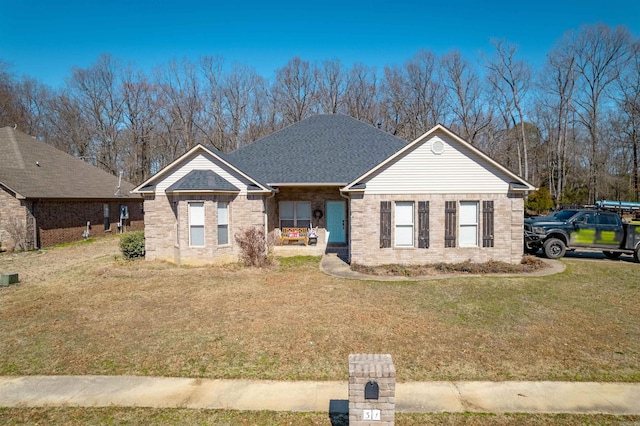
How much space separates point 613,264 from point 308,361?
1495 centimetres

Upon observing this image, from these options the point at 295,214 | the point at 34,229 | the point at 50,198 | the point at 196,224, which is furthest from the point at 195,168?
the point at 34,229

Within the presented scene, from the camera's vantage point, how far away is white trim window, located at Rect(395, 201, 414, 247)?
13992 mm

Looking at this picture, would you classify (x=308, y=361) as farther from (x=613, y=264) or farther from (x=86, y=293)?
(x=613, y=264)

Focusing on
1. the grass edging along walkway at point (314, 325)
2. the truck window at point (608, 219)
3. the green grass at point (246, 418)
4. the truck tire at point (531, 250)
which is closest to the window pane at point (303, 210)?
the grass edging along walkway at point (314, 325)

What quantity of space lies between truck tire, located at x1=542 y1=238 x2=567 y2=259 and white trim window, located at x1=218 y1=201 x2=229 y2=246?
1406 centimetres

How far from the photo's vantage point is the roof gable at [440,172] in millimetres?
13703

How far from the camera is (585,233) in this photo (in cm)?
1536

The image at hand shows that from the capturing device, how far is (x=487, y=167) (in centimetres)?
1373

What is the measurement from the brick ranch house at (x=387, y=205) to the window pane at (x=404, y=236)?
0.04m

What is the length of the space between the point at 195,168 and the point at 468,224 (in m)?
11.8

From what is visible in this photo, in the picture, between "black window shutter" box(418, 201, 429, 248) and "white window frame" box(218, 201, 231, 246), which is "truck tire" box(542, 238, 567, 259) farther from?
"white window frame" box(218, 201, 231, 246)

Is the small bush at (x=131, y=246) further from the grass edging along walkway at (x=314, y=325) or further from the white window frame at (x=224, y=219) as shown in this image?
the white window frame at (x=224, y=219)

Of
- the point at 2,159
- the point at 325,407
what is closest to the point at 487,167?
the point at 325,407

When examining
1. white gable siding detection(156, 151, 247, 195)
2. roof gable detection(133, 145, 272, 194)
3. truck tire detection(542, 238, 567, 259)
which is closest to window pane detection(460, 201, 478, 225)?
truck tire detection(542, 238, 567, 259)
